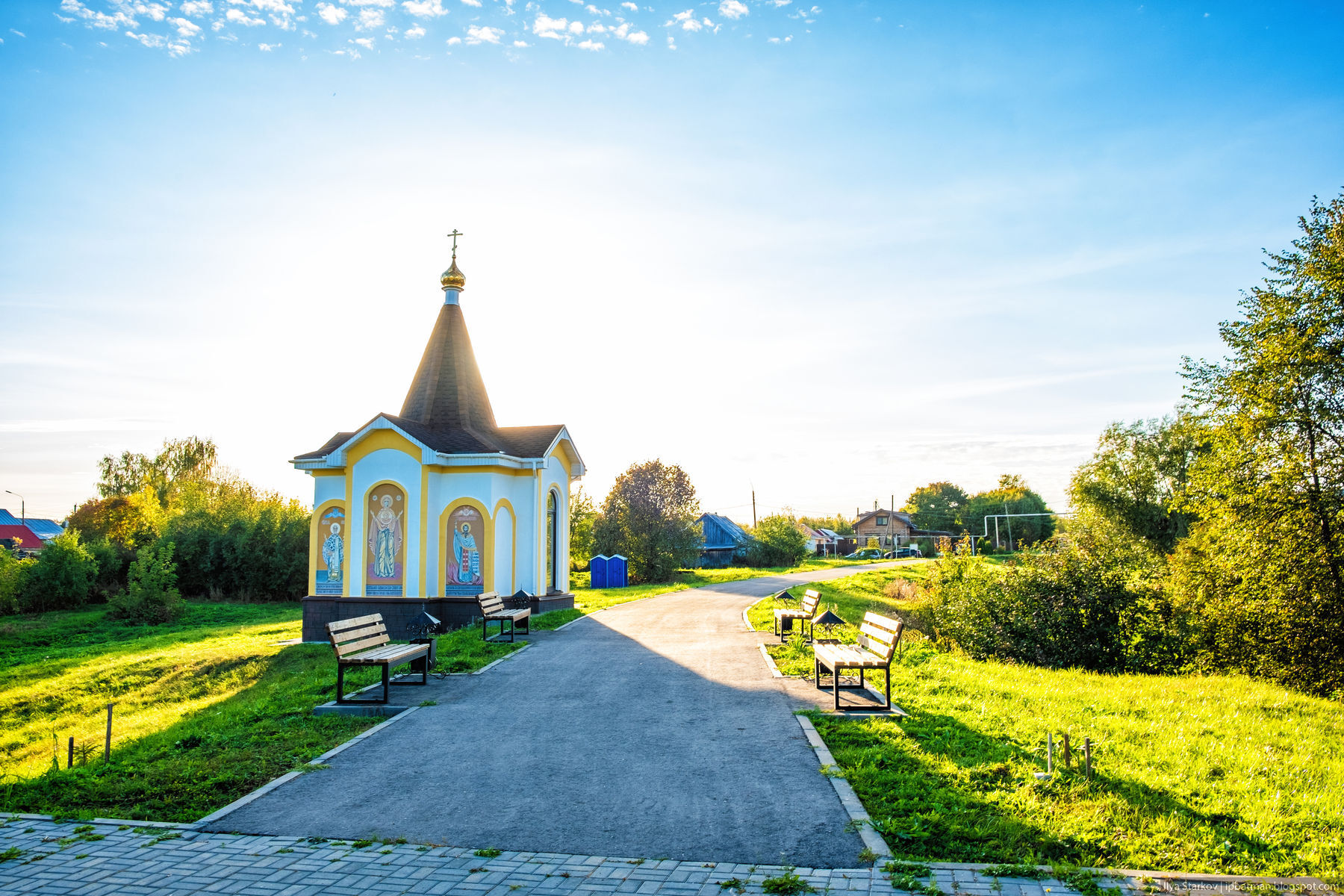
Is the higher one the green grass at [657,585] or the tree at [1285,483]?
the tree at [1285,483]

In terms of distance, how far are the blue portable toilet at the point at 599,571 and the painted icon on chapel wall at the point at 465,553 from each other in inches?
706

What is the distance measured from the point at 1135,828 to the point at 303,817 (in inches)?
223

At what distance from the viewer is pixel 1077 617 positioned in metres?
14.8

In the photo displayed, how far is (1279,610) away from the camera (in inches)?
493

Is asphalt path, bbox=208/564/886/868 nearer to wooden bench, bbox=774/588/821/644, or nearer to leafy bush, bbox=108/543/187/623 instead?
wooden bench, bbox=774/588/821/644

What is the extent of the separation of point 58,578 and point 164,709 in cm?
2426

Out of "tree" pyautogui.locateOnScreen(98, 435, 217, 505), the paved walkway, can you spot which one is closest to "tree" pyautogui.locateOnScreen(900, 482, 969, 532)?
"tree" pyautogui.locateOnScreen(98, 435, 217, 505)

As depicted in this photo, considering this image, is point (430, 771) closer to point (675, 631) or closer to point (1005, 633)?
point (675, 631)

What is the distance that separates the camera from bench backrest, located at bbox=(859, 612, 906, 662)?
8352mm

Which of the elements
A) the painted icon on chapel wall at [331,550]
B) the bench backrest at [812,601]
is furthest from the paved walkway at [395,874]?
the painted icon on chapel wall at [331,550]

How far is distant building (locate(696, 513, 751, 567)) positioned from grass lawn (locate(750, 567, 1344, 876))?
47466 mm

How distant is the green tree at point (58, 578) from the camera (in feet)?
97.8

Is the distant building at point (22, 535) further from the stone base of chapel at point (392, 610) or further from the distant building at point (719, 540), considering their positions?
the stone base of chapel at point (392, 610)

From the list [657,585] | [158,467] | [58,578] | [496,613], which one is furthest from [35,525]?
[496,613]
